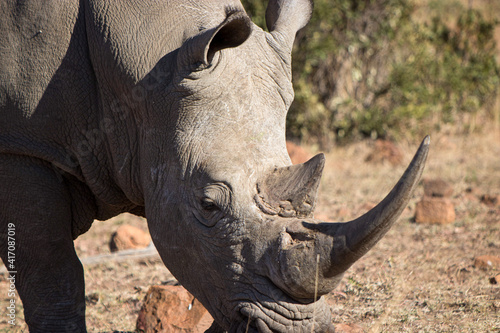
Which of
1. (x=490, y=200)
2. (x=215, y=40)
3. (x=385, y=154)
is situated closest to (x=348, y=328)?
(x=215, y=40)

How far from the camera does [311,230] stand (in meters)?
2.92

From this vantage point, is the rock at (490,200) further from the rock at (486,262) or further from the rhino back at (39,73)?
the rhino back at (39,73)

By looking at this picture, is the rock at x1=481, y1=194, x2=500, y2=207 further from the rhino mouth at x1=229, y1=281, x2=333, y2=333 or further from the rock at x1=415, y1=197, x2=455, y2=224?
the rhino mouth at x1=229, y1=281, x2=333, y2=333

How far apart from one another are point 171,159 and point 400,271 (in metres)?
2.56

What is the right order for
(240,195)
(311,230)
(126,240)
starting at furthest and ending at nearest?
(126,240) < (240,195) < (311,230)

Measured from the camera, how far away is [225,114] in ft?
10.9

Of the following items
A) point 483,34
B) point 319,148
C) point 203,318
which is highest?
point 483,34

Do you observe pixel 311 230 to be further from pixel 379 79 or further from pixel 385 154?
pixel 379 79

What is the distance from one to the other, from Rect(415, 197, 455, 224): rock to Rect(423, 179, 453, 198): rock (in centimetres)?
72

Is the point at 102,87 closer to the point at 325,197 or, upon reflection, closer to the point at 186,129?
the point at 186,129

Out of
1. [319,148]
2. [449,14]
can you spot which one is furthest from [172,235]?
[449,14]

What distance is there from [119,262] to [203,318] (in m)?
2.03

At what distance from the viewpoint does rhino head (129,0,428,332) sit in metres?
2.90

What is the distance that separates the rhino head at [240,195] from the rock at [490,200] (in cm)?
416
